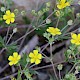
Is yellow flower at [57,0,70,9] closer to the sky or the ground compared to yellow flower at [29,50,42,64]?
closer to the sky

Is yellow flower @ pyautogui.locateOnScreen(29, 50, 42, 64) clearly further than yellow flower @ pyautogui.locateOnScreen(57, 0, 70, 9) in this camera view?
No

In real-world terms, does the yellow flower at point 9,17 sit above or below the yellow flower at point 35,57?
above

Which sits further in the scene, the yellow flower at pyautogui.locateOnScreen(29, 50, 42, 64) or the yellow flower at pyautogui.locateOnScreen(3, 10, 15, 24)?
the yellow flower at pyautogui.locateOnScreen(3, 10, 15, 24)

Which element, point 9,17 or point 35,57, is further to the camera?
point 9,17

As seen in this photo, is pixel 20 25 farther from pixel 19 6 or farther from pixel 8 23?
pixel 8 23

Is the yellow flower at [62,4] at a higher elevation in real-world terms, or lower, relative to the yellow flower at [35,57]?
higher

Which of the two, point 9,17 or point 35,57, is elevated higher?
point 9,17

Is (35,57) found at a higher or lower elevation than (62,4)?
lower

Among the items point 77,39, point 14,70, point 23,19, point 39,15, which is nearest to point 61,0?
point 39,15

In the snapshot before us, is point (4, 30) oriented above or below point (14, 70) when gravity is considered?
above

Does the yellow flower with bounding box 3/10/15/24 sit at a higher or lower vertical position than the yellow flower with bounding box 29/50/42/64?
higher

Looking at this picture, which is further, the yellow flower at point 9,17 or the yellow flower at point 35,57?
the yellow flower at point 9,17
